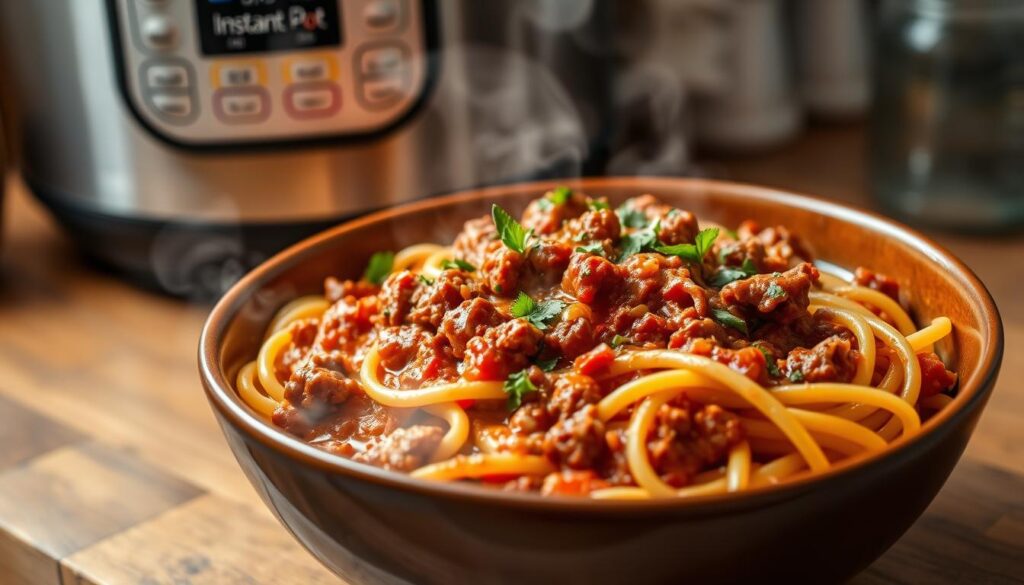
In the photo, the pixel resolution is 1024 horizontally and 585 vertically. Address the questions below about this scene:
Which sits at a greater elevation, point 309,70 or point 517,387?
point 309,70

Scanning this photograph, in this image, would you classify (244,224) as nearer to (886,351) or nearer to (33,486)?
(33,486)

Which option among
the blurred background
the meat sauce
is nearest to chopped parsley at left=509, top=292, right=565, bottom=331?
the meat sauce

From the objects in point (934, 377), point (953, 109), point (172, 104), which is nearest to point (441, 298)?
point (934, 377)

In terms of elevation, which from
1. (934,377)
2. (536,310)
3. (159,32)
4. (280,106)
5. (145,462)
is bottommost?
(145,462)

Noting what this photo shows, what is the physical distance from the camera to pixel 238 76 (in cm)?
226

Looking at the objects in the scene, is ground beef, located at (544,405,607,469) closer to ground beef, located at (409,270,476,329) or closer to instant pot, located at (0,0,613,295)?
ground beef, located at (409,270,476,329)

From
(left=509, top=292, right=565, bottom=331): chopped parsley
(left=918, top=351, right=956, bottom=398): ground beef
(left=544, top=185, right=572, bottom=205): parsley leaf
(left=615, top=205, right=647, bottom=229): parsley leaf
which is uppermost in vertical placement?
(left=544, top=185, right=572, bottom=205): parsley leaf

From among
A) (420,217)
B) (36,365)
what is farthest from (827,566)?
(36,365)

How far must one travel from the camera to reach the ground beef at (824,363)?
1440 mm

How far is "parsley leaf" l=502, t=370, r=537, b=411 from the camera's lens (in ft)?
4.66

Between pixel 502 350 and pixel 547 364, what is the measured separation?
0.07 metres

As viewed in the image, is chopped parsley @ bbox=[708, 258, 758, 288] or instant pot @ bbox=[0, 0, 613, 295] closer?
chopped parsley @ bbox=[708, 258, 758, 288]

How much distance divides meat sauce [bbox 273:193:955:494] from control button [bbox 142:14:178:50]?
0.85 m

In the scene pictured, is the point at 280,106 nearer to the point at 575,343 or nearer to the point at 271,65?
the point at 271,65
